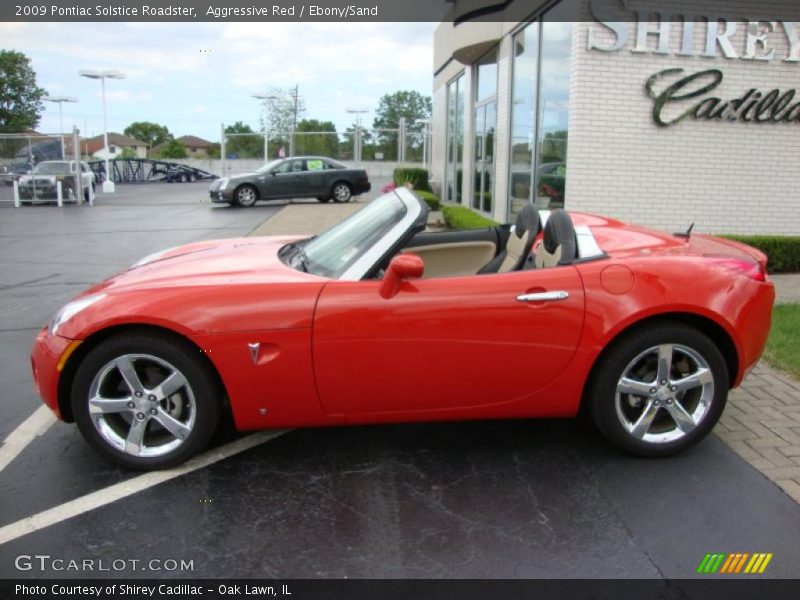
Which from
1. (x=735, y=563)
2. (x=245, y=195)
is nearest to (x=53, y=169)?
(x=245, y=195)

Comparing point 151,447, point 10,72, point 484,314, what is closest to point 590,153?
point 484,314

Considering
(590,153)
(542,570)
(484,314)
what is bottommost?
(542,570)

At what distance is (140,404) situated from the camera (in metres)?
3.30

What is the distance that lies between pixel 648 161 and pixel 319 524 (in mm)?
7727

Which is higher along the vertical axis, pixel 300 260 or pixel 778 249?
pixel 300 260

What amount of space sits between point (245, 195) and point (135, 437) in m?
18.1

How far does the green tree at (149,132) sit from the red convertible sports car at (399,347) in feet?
384

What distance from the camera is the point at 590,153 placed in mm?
9117

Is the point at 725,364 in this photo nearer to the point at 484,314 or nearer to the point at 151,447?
the point at 484,314

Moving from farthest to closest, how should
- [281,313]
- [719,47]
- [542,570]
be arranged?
[719,47], [281,313], [542,570]

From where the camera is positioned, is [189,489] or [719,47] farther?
[719,47]

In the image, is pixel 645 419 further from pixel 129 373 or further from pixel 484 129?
pixel 484 129

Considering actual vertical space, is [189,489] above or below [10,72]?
below

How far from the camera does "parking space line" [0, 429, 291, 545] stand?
291 cm
